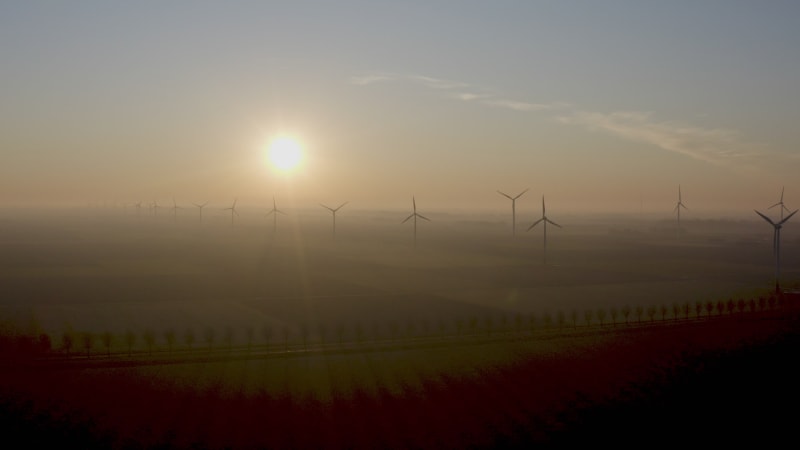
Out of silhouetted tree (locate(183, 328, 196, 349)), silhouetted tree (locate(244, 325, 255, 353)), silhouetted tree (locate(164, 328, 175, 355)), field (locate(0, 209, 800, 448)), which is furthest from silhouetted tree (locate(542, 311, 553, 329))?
silhouetted tree (locate(164, 328, 175, 355))

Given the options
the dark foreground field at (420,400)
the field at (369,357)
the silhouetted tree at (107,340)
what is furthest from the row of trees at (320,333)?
the dark foreground field at (420,400)

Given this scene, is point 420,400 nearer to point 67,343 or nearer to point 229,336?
point 229,336

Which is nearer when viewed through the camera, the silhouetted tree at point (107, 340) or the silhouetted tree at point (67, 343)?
the silhouetted tree at point (67, 343)

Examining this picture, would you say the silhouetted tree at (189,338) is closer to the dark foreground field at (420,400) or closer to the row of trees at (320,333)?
the row of trees at (320,333)

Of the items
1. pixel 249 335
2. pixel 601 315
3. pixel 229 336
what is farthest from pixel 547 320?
pixel 229 336

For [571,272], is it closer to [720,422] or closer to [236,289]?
[236,289]

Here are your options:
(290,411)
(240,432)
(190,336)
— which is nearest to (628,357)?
(290,411)

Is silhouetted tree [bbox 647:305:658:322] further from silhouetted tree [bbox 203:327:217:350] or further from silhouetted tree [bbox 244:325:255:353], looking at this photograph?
silhouetted tree [bbox 203:327:217:350]
